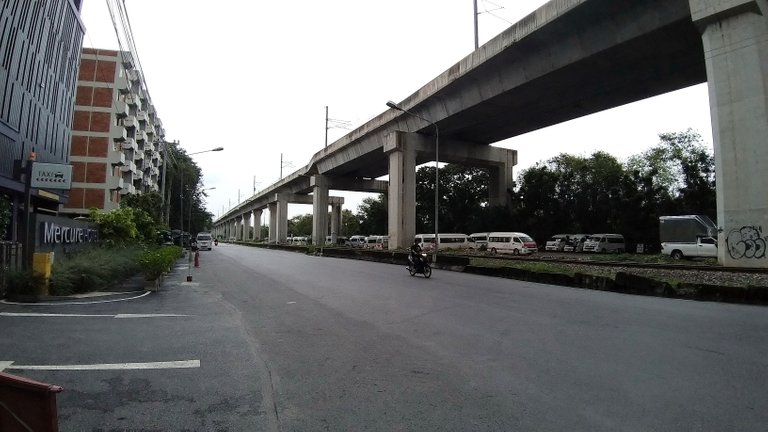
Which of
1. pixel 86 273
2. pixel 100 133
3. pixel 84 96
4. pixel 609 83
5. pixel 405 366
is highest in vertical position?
pixel 84 96

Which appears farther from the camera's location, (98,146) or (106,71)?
(106,71)

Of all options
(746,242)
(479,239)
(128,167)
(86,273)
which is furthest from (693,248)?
(128,167)

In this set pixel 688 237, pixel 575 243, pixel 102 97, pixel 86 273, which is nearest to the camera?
pixel 86 273

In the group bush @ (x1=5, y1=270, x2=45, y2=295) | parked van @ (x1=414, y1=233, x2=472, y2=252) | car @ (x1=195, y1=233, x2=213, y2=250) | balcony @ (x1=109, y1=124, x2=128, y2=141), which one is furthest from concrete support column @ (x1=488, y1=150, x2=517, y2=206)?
bush @ (x1=5, y1=270, x2=45, y2=295)

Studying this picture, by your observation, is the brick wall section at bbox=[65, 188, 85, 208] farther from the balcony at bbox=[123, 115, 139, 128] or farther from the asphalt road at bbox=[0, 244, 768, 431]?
the asphalt road at bbox=[0, 244, 768, 431]

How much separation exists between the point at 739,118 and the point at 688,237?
15730 mm

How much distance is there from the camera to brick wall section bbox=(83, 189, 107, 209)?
5434cm

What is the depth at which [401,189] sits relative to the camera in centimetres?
4066

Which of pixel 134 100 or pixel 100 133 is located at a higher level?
pixel 134 100

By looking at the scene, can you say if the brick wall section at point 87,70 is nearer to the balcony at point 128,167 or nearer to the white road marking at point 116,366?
the balcony at point 128,167

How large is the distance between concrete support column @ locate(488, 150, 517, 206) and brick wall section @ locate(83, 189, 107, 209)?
135ft

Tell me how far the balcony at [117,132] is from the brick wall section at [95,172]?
3393 mm

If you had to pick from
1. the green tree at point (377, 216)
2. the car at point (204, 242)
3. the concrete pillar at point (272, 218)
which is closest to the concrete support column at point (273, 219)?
the concrete pillar at point (272, 218)

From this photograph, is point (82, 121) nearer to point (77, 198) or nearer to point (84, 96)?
point (84, 96)
